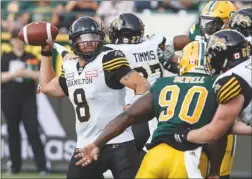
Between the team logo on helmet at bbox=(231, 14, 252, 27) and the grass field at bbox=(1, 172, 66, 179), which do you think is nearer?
the team logo on helmet at bbox=(231, 14, 252, 27)

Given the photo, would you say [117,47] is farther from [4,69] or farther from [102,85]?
[4,69]

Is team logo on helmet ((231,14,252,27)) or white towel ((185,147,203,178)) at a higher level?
team logo on helmet ((231,14,252,27))

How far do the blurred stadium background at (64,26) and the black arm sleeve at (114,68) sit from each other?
161 inches

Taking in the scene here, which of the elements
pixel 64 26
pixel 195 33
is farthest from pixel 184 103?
pixel 64 26

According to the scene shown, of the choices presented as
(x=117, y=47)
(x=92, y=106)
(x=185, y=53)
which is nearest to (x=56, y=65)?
(x=117, y=47)

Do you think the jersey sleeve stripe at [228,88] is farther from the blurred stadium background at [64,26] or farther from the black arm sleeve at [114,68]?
the blurred stadium background at [64,26]

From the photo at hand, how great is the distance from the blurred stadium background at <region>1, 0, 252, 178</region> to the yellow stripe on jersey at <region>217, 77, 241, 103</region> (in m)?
5.42

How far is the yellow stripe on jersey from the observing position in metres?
5.22

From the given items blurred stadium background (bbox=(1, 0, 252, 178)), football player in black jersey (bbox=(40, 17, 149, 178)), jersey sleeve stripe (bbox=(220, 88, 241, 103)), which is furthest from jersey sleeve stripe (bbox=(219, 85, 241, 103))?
blurred stadium background (bbox=(1, 0, 252, 178))

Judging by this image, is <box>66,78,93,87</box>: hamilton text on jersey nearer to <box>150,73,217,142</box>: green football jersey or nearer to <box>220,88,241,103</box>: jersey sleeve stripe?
<box>150,73,217,142</box>: green football jersey

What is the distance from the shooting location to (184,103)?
5473mm

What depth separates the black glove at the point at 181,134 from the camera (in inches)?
213

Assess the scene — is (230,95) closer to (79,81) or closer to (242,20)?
(79,81)

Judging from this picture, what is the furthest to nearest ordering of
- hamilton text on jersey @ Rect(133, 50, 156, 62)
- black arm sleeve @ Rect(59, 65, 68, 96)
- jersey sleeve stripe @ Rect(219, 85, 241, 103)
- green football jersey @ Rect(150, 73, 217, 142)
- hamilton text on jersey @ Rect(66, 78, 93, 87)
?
1. hamilton text on jersey @ Rect(133, 50, 156, 62)
2. black arm sleeve @ Rect(59, 65, 68, 96)
3. hamilton text on jersey @ Rect(66, 78, 93, 87)
4. green football jersey @ Rect(150, 73, 217, 142)
5. jersey sleeve stripe @ Rect(219, 85, 241, 103)
